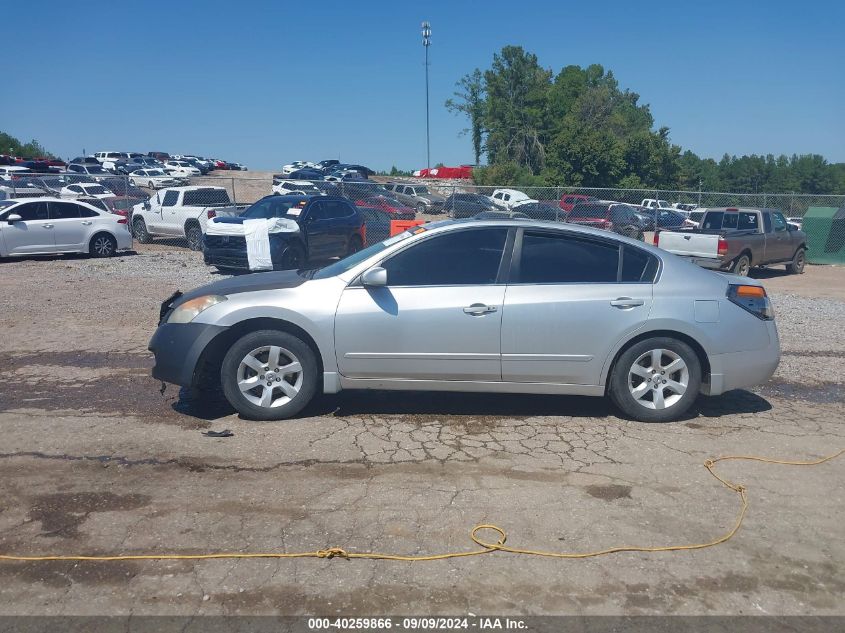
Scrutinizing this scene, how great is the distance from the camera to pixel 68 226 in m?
17.9

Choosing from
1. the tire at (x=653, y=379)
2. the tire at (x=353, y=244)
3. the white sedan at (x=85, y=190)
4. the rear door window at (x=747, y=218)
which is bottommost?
the tire at (x=653, y=379)

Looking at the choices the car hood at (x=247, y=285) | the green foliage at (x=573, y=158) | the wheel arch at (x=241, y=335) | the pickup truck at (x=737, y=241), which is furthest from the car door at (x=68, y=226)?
the green foliage at (x=573, y=158)

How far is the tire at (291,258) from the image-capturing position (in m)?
15.1

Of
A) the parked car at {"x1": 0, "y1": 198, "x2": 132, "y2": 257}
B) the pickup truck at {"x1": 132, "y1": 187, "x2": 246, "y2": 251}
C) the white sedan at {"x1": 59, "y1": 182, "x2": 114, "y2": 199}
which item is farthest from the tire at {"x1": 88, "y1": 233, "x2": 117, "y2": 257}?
the white sedan at {"x1": 59, "y1": 182, "x2": 114, "y2": 199}

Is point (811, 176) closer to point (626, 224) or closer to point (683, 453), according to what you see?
point (626, 224)

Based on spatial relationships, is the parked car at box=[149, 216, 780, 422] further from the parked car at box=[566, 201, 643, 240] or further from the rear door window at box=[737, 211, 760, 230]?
the parked car at box=[566, 201, 643, 240]

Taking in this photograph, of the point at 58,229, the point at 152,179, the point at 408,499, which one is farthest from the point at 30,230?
the point at 152,179

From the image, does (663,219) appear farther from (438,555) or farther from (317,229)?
(438,555)

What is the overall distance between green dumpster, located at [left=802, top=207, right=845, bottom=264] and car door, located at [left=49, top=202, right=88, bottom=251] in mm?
19706

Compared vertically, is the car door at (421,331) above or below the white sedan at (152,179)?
below

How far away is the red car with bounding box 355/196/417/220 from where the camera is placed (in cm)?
2859

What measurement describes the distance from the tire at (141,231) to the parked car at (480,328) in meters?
17.6

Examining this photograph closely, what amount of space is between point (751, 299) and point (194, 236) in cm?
1743

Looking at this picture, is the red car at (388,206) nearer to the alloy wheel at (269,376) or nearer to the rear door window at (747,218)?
the rear door window at (747,218)
